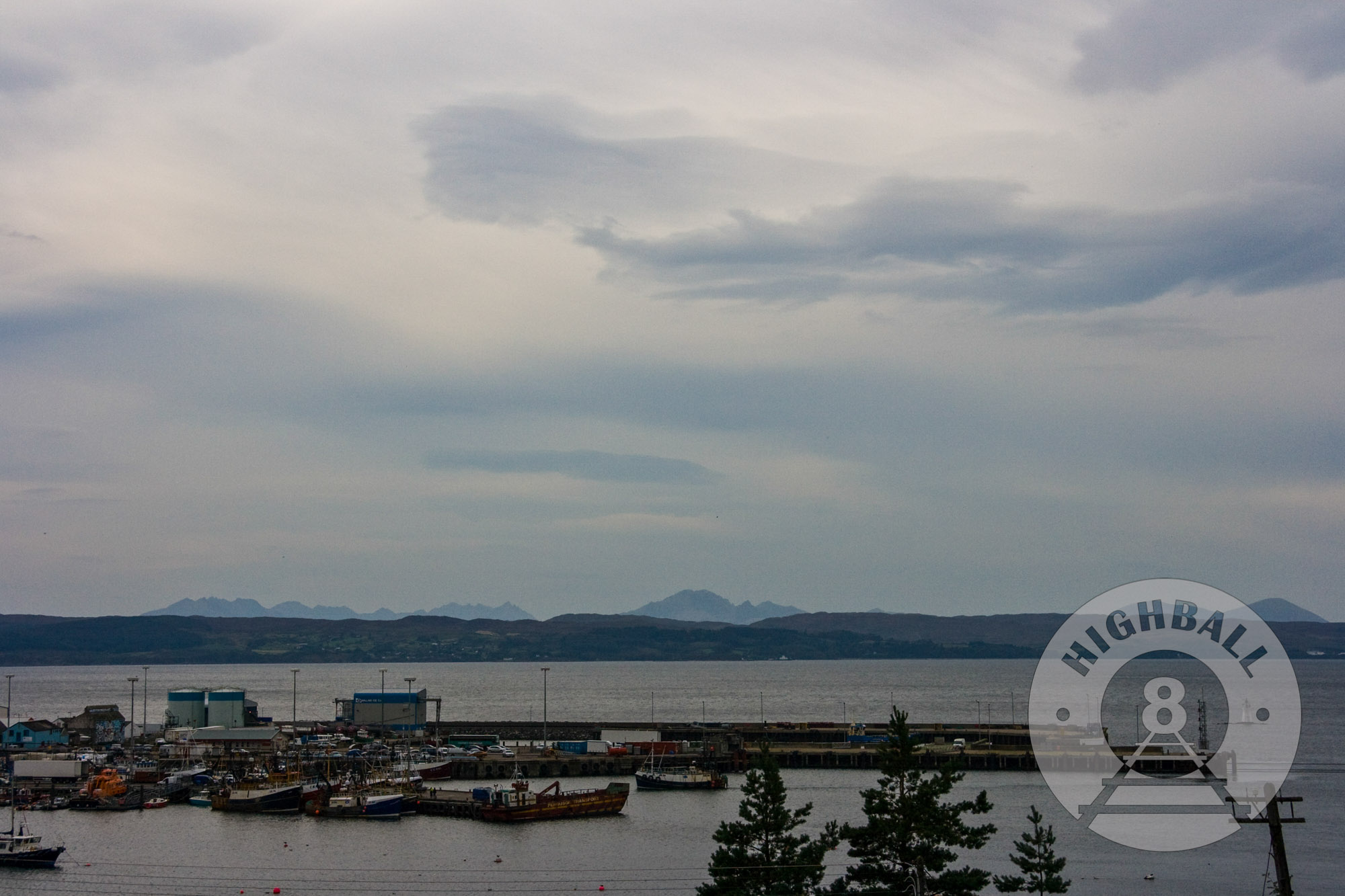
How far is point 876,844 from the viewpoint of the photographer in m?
26.2

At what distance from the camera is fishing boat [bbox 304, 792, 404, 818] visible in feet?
190

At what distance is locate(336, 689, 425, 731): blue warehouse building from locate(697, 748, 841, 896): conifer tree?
229ft

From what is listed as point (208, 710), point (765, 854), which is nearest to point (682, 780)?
point (208, 710)

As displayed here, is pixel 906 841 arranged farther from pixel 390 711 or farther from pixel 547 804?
pixel 390 711

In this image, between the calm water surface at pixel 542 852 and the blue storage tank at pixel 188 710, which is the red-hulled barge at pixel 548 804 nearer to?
the calm water surface at pixel 542 852

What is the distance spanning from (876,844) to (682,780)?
44886 millimetres

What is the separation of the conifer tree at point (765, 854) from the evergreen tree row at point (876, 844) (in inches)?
0.6

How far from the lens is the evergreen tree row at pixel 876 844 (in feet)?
84.9

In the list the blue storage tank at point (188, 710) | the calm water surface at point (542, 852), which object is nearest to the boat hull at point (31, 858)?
the calm water surface at point (542, 852)

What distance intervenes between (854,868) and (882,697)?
507 ft

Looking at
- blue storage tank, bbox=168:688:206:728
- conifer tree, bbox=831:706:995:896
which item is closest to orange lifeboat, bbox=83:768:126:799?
blue storage tank, bbox=168:688:206:728

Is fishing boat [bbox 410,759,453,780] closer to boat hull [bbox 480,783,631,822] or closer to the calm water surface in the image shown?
the calm water surface

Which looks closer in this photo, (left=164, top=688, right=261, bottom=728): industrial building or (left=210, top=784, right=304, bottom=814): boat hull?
(left=210, top=784, right=304, bottom=814): boat hull

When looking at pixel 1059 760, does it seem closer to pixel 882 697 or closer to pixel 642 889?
pixel 642 889
